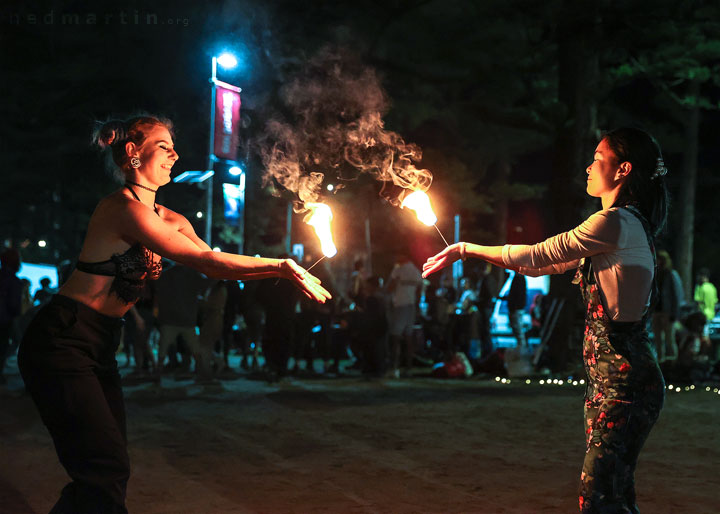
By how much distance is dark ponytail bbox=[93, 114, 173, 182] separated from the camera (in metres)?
4.27

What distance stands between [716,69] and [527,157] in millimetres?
27849

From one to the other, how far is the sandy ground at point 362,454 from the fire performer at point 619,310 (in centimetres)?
189

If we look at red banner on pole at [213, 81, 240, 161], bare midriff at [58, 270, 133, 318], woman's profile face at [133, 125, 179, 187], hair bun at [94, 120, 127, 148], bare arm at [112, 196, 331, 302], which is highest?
red banner on pole at [213, 81, 240, 161]

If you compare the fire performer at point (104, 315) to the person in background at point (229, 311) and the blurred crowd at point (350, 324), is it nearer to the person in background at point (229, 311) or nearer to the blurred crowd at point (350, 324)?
the blurred crowd at point (350, 324)

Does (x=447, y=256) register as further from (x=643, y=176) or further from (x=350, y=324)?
(x=350, y=324)

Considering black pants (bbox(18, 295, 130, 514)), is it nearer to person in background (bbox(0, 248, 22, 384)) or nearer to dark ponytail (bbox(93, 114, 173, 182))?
dark ponytail (bbox(93, 114, 173, 182))

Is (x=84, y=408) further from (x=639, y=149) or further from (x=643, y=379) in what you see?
(x=639, y=149)

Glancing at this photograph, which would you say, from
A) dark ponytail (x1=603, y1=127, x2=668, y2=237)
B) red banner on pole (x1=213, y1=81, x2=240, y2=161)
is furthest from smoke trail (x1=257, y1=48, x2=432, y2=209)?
dark ponytail (x1=603, y1=127, x2=668, y2=237)

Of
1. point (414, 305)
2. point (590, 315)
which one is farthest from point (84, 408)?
point (414, 305)

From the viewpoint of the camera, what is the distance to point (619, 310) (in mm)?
3967

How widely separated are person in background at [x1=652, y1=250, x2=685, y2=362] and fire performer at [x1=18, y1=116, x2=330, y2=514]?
433 inches

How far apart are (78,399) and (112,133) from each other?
129 cm

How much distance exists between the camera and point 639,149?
4.14m

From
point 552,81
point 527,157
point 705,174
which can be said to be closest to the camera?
point 552,81
